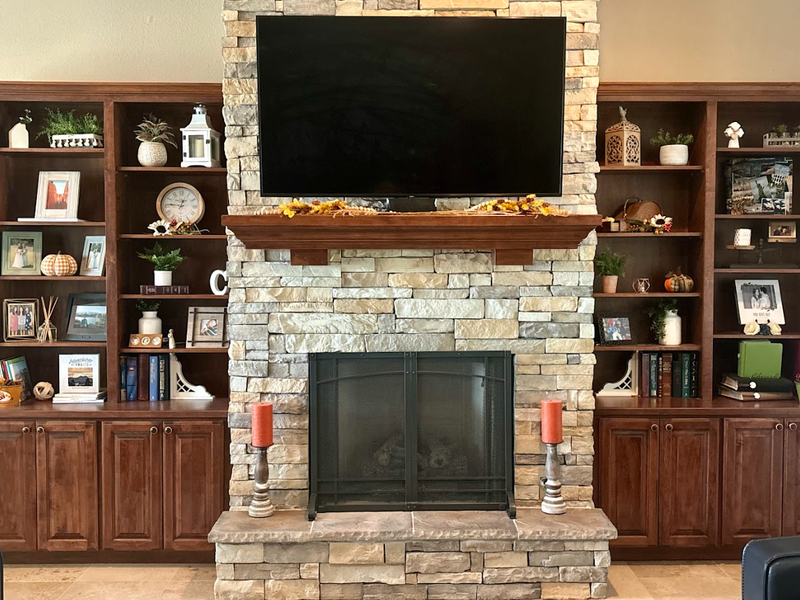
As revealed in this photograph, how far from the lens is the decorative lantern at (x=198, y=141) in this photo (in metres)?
3.69

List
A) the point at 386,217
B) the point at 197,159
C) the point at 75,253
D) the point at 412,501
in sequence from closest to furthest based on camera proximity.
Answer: the point at 386,217 < the point at 412,501 < the point at 197,159 < the point at 75,253

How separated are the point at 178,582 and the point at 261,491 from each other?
2.08 feet

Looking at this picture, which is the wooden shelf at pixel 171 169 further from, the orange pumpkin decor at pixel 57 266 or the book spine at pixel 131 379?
the book spine at pixel 131 379

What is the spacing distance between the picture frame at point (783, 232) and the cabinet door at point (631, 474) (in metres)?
1.26

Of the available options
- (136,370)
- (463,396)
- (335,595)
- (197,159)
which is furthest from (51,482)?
(463,396)

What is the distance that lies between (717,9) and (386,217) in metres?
2.38

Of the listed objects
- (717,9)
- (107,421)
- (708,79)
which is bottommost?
(107,421)

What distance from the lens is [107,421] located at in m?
3.53

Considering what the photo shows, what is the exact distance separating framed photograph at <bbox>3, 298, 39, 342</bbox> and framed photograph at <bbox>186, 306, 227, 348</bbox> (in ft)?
2.66

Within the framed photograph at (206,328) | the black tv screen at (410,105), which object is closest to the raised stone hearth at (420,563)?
the framed photograph at (206,328)

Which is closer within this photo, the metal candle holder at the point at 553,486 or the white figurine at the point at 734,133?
the metal candle holder at the point at 553,486

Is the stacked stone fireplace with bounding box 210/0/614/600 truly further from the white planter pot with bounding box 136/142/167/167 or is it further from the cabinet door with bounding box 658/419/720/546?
the white planter pot with bounding box 136/142/167/167

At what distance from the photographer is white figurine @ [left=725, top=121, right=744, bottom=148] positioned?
3.81 m

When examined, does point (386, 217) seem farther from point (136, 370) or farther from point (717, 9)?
point (717, 9)
